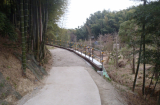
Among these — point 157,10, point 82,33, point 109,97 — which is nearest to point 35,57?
point 109,97

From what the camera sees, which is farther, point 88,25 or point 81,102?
point 88,25

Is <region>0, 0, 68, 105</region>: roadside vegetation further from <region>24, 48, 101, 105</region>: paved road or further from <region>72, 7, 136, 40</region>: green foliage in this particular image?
<region>72, 7, 136, 40</region>: green foliage

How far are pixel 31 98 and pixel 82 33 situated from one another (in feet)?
117

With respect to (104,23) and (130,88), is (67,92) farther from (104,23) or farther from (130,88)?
(104,23)

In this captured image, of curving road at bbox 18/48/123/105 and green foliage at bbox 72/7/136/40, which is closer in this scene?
curving road at bbox 18/48/123/105

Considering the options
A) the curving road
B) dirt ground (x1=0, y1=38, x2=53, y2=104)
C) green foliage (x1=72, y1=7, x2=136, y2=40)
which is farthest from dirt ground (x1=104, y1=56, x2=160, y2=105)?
green foliage (x1=72, y1=7, x2=136, y2=40)

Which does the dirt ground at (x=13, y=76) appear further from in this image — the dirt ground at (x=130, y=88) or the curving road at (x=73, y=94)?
the dirt ground at (x=130, y=88)

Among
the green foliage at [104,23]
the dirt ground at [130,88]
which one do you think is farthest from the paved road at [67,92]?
the green foliage at [104,23]

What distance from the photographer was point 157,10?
464 cm

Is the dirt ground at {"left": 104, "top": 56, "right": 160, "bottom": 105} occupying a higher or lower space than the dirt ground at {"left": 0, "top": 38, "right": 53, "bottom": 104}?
lower

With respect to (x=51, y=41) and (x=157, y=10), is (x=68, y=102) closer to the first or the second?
(x=157, y=10)

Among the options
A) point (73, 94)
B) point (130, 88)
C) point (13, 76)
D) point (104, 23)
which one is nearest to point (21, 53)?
point (13, 76)

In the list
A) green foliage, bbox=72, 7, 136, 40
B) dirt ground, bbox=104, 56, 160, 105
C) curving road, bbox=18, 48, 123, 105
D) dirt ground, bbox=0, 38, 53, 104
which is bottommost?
dirt ground, bbox=104, 56, 160, 105

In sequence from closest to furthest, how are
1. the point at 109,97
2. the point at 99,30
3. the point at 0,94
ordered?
the point at 0,94
the point at 109,97
the point at 99,30
